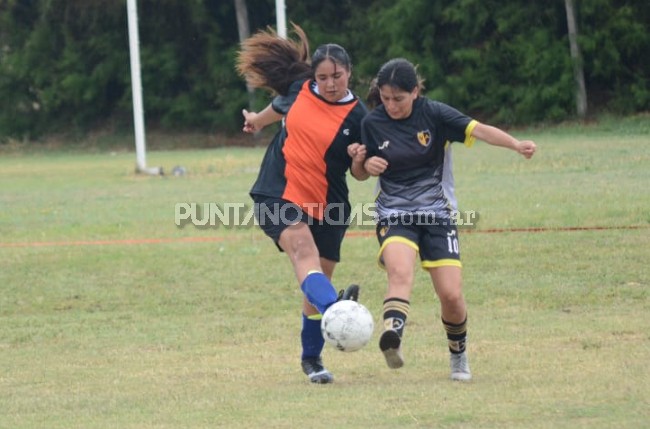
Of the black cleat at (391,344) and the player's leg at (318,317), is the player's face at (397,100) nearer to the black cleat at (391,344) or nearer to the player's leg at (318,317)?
the player's leg at (318,317)

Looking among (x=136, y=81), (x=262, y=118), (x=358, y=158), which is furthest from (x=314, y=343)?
(x=136, y=81)

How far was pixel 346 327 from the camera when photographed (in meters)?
6.58

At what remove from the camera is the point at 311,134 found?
23.5ft

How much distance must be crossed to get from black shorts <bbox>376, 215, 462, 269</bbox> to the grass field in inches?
27.7

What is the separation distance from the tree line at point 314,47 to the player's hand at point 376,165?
33.9m

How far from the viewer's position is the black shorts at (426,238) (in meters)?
6.88

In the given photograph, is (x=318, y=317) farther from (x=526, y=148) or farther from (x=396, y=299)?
(x=526, y=148)

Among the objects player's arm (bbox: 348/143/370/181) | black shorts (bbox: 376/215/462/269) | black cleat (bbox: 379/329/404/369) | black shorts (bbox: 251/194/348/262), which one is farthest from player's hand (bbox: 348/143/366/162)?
black cleat (bbox: 379/329/404/369)

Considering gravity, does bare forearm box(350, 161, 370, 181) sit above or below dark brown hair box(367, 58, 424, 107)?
below

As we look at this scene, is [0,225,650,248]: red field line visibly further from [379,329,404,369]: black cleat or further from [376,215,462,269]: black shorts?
[379,329,404,369]: black cleat

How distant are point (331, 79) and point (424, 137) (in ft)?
2.08

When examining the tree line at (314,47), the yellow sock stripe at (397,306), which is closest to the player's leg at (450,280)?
the yellow sock stripe at (397,306)

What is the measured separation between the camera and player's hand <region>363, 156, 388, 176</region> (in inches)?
268

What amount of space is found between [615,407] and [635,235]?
735cm
